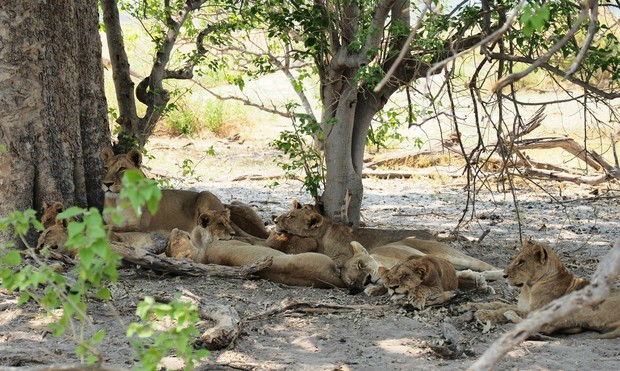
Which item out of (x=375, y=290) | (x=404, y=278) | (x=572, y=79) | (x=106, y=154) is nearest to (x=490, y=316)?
(x=404, y=278)

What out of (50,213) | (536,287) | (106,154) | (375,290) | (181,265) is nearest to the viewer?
(536,287)

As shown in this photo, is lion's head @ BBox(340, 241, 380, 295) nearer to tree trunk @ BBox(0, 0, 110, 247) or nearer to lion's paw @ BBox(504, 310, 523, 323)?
lion's paw @ BBox(504, 310, 523, 323)

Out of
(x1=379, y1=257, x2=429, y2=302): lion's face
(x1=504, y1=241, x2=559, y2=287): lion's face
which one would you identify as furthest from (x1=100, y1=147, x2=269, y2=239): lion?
(x1=504, y1=241, x2=559, y2=287): lion's face

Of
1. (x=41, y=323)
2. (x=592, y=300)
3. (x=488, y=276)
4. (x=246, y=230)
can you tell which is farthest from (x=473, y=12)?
(x=592, y=300)

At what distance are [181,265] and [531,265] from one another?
9.38 ft

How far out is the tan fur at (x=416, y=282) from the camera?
21.4 feet

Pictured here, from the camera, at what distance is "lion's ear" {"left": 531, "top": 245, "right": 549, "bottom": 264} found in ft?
20.5

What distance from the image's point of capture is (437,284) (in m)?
6.70

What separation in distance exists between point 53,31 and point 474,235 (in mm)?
5408

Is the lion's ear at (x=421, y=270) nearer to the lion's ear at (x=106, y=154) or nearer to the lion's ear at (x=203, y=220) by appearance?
the lion's ear at (x=203, y=220)

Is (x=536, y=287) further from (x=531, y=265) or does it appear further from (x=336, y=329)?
(x=336, y=329)

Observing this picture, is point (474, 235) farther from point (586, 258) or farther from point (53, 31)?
point (53, 31)

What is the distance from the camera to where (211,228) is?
8.52 metres

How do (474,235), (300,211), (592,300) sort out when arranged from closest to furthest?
(592,300) < (300,211) < (474,235)
